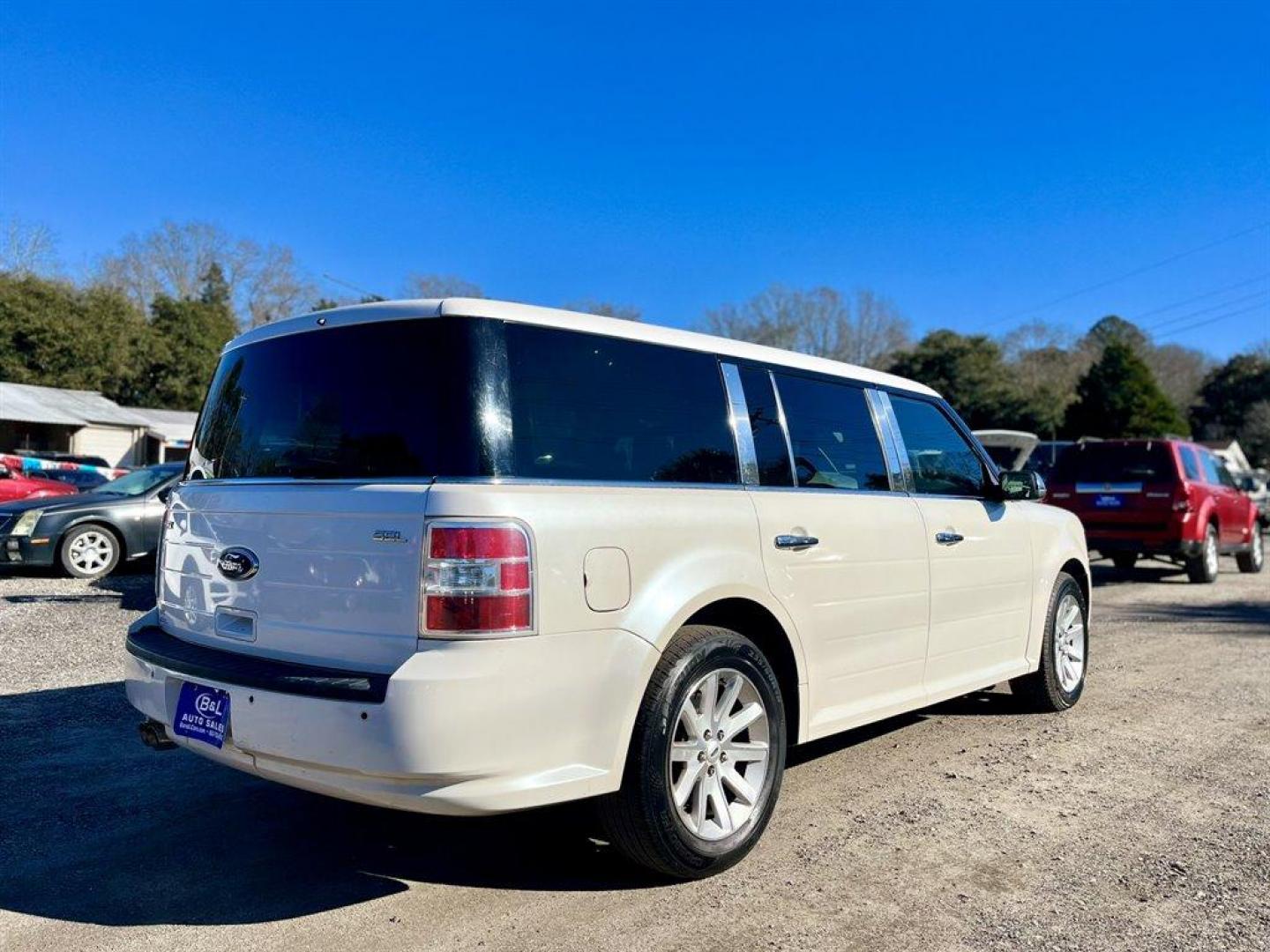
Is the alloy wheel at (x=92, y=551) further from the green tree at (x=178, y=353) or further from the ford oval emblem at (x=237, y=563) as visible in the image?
the green tree at (x=178, y=353)

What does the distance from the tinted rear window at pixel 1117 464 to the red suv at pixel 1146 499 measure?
11mm

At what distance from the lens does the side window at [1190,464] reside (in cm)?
1219

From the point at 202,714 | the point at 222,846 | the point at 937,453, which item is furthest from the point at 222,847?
the point at 937,453

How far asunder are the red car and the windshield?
2.54 m

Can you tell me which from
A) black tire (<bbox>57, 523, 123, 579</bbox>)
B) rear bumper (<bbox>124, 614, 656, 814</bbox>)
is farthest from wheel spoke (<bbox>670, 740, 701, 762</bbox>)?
black tire (<bbox>57, 523, 123, 579</bbox>)

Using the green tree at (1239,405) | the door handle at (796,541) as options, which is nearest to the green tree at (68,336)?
the door handle at (796,541)

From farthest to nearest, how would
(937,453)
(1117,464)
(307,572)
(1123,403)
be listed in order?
(1123,403) → (1117,464) → (937,453) → (307,572)

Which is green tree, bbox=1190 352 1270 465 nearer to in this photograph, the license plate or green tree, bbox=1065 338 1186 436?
green tree, bbox=1065 338 1186 436

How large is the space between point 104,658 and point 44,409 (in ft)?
99.4

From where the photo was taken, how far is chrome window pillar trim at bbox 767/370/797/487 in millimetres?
3994

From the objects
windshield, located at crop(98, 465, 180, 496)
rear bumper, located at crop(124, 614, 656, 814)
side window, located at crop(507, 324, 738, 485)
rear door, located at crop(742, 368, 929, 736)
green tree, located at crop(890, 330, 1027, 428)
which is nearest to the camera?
rear bumper, located at crop(124, 614, 656, 814)

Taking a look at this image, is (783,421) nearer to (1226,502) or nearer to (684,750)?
(684,750)

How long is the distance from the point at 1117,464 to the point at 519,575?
11536 millimetres

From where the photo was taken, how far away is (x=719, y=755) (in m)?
3.43
